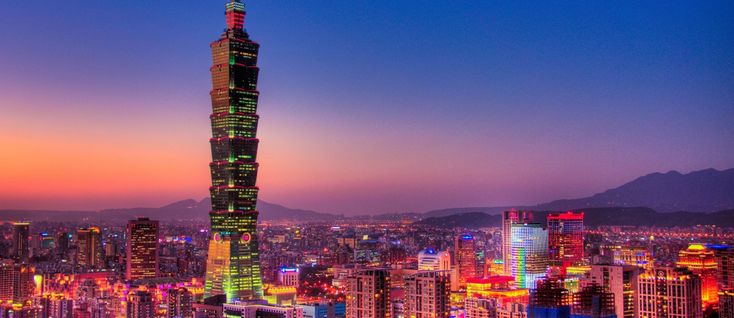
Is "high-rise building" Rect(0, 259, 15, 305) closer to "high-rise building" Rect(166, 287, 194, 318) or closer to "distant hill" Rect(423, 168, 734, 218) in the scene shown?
"high-rise building" Rect(166, 287, 194, 318)

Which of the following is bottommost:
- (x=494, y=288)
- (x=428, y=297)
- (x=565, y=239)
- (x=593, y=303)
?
(x=494, y=288)

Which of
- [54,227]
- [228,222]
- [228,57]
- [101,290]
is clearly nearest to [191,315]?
[228,222]

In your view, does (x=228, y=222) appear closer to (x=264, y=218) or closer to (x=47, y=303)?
(x=264, y=218)

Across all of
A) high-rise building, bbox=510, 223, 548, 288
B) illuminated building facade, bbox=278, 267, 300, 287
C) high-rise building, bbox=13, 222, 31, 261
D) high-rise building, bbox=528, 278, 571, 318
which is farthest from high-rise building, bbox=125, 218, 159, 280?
high-rise building, bbox=528, 278, 571, 318

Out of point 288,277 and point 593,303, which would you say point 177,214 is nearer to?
point 288,277

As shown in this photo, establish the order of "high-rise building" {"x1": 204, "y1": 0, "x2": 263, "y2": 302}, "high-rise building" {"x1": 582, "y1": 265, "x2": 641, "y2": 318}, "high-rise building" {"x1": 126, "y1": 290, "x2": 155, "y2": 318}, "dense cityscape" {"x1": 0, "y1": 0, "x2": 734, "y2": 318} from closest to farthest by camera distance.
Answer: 1. "high-rise building" {"x1": 582, "y1": 265, "x2": 641, "y2": 318}
2. "dense cityscape" {"x1": 0, "y1": 0, "x2": 734, "y2": 318}
3. "high-rise building" {"x1": 126, "y1": 290, "x2": 155, "y2": 318}
4. "high-rise building" {"x1": 204, "y1": 0, "x2": 263, "y2": 302}

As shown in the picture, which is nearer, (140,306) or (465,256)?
(140,306)

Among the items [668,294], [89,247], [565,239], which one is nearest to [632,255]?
[668,294]
